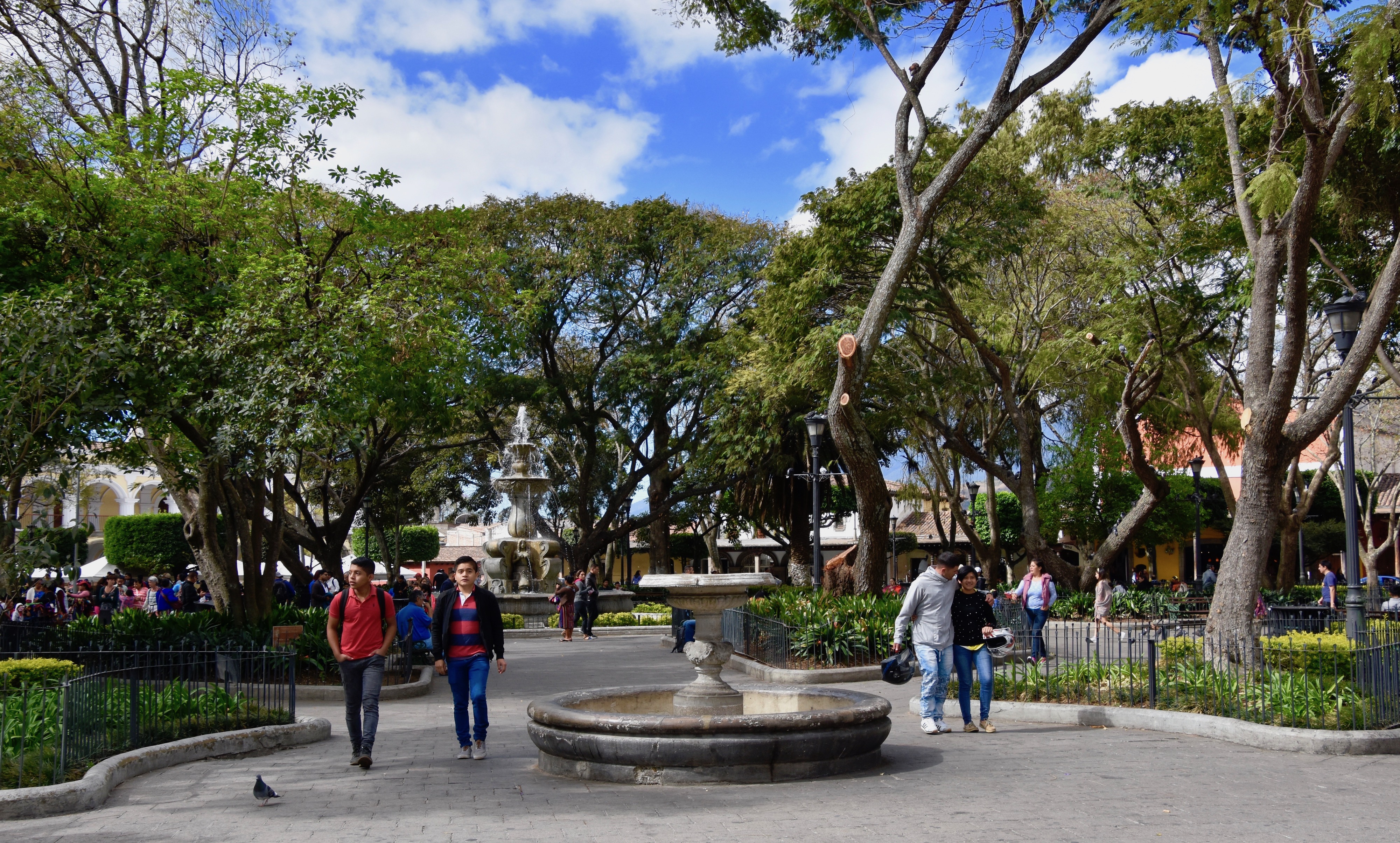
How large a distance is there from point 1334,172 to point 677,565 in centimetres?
4867

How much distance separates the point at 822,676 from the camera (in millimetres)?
13695

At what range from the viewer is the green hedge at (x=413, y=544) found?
53719 mm

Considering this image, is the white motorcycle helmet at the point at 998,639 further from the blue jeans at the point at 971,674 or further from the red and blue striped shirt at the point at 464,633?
the red and blue striped shirt at the point at 464,633

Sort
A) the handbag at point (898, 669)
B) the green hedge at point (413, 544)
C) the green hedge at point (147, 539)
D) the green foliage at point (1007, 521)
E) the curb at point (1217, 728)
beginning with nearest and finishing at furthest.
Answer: the curb at point (1217, 728) < the handbag at point (898, 669) < the green hedge at point (147, 539) < the green foliage at point (1007, 521) < the green hedge at point (413, 544)

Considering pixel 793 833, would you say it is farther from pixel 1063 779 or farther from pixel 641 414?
pixel 641 414

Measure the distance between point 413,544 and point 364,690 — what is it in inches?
1899

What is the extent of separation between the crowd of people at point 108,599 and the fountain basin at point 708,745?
11.5 metres

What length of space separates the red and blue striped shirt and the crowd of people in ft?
34.2

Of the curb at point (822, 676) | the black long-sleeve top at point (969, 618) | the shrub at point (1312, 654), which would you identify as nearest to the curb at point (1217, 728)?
the shrub at point (1312, 654)

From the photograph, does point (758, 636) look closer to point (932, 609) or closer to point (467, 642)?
point (932, 609)

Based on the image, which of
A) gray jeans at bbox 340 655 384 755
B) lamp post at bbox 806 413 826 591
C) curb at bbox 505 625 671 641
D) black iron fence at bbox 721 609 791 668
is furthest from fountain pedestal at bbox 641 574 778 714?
curb at bbox 505 625 671 641

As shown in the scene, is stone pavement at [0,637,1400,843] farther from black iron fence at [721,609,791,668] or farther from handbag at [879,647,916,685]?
black iron fence at [721,609,791,668]

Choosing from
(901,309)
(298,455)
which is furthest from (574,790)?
(901,309)

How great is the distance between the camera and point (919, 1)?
651 inches
